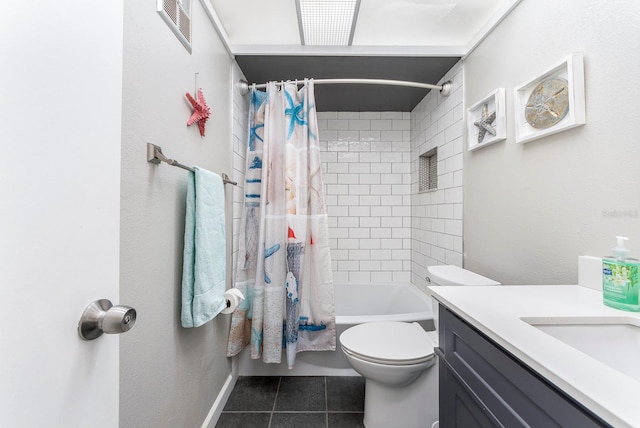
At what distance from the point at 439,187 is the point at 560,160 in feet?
3.18

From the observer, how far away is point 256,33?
1.63 metres

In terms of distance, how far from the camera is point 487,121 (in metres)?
1.41

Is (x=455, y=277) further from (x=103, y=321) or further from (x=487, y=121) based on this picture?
(x=103, y=321)

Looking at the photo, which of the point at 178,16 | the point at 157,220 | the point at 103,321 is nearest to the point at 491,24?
the point at 178,16

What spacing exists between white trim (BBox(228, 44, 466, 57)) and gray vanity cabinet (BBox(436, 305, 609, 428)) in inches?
61.1

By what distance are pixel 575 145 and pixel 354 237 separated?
5.72ft

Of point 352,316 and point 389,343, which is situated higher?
point 389,343

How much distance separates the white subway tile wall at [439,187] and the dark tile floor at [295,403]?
1054 mm

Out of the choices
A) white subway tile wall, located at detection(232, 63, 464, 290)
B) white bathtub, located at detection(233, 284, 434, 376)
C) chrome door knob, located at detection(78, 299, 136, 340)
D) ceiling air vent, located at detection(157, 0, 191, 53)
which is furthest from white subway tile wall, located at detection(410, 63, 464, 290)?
chrome door knob, located at detection(78, 299, 136, 340)

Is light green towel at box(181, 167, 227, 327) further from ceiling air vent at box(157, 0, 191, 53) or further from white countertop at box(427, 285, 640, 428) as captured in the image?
white countertop at box(427, 285, 640, 428)

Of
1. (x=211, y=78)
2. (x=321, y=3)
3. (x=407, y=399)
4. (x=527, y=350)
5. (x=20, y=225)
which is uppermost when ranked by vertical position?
(x=321, y=3)

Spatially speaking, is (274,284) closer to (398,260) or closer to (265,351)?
(265,351)

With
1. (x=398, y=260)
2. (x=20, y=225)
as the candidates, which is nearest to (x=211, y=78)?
(x=20, y=225)

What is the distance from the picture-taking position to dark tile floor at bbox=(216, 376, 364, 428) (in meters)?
1.43
